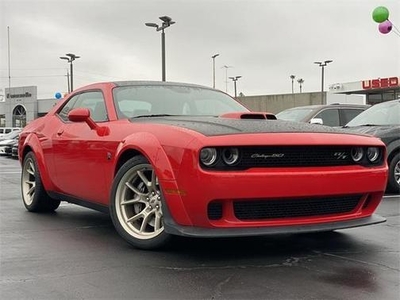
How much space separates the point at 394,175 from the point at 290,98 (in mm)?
36385

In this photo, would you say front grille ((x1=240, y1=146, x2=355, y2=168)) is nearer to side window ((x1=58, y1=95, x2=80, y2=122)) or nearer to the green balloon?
side window ((x1=58, y1=95, x2=80, y2=122))

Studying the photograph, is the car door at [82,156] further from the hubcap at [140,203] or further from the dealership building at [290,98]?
the dealership building at [290,98]

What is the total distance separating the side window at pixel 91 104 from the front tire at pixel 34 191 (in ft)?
2.34

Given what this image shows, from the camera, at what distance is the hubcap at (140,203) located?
4.04 m

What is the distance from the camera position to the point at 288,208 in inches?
147

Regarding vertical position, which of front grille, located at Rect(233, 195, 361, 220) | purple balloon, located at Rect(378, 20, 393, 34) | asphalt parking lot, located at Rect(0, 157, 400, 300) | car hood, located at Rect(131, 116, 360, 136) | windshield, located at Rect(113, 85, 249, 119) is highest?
purple balloon, located at Rect(378, 20, 393, 34)

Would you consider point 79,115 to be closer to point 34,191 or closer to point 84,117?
point 84,117

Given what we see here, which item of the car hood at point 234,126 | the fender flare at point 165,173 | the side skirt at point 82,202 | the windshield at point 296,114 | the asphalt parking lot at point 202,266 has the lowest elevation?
the asphalt parking lot at point 202,266

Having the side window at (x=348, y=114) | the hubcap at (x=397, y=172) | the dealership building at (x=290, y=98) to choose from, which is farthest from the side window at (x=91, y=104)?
the dealership building at (x=290, y=98)

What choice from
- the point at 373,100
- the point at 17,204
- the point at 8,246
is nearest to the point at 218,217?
the point at 8,246

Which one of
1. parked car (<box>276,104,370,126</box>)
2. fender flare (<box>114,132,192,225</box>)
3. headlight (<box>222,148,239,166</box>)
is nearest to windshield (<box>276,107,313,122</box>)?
parked car (<box>276,104,370,126</box>)

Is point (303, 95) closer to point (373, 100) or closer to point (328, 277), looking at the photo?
point (373, 100)

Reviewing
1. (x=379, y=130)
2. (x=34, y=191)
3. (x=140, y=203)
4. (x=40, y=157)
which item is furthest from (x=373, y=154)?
(x=379, y=130)

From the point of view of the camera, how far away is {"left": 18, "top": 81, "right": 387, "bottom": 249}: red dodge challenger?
3566mm
